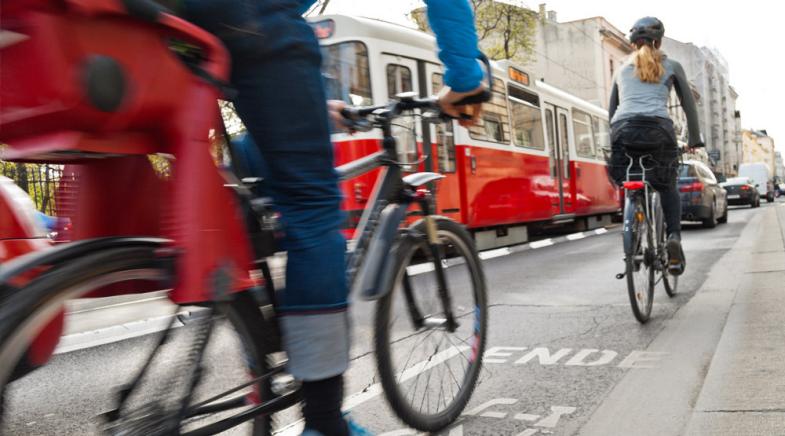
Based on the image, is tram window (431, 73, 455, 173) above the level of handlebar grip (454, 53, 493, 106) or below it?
above

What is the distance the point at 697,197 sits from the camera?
14.1m

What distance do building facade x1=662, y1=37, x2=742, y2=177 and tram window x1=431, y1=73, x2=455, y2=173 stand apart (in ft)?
222

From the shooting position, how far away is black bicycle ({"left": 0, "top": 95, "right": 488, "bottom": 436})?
3.89ft

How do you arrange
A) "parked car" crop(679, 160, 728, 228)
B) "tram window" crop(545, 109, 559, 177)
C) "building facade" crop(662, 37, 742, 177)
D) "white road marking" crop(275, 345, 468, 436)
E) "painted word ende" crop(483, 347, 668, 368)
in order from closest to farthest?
"white road marking" crop(275, 345, 468, 436) < "painted word ende" crop(483, 347, 668, 368) < "parked car" crop(679, 160, 728, 228) < "tram window" crop(545, 109, 559, 177) < "building facade" crop(662, 37, 742, 177)

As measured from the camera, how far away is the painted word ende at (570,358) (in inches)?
133

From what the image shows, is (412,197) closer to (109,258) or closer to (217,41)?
(217,41)

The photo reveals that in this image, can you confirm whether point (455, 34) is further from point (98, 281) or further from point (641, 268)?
point (641, 268)

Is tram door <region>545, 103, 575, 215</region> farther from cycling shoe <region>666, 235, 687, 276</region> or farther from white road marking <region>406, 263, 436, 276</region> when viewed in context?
white road marking <region>406, 263, 436, 276</region>

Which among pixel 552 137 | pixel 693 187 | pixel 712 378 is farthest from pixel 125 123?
pixel 693 187

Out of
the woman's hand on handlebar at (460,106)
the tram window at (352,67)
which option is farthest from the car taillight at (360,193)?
the tram window at (352,67)

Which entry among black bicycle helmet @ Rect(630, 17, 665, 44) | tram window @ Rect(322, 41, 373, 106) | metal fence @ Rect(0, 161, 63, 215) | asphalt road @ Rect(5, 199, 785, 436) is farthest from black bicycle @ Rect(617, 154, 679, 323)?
tram window @ Rect(322, 41, 373, 106)

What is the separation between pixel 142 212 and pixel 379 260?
770 millimetres

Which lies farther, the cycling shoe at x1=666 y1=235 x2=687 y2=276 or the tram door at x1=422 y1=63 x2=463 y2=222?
the tram door at x1=422 y1=63 x2=463 y2=222

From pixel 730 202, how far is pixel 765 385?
99.3 ft
